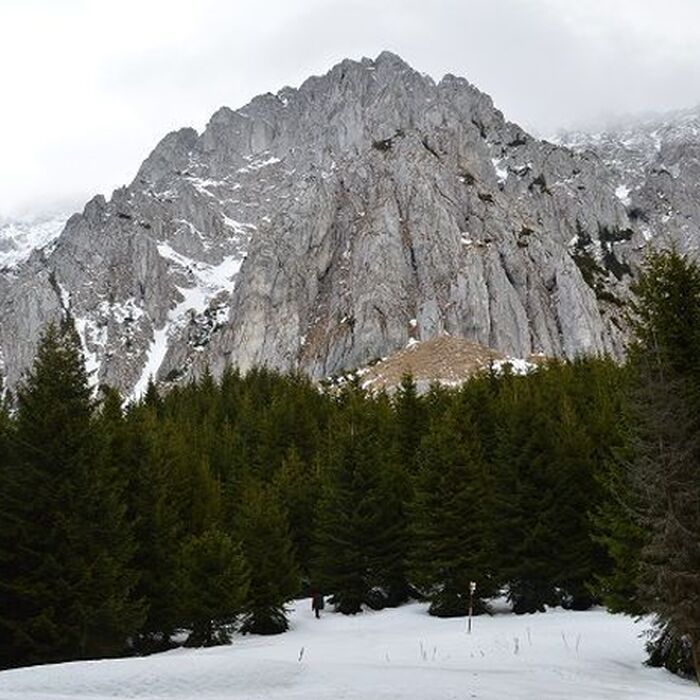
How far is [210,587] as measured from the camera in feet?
94.9

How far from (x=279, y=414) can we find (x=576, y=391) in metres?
21.4

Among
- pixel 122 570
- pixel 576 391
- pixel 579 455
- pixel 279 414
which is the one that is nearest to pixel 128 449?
pixel 122 570

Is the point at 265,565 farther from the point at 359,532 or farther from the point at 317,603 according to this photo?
the point at 359,532

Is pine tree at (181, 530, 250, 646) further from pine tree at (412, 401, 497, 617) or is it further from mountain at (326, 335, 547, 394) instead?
mountain at (326, 335, 547, 394)

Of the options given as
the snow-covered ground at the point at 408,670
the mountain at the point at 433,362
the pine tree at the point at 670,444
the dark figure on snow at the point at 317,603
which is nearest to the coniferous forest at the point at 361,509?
the pine tree at the point at 670,444

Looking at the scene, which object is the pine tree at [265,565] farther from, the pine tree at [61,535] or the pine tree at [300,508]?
the pine tree at [61,535]

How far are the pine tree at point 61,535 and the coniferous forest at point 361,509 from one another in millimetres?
59

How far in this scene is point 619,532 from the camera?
2309 cm

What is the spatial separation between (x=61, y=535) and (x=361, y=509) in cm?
1842

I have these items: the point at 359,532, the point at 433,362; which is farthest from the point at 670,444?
the point at 433,362

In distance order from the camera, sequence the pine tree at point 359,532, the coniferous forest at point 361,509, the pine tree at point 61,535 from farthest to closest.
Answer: the pine tree at point 359,532 < the pine tree at point 61,535 < the coniferous forest at point 361,509

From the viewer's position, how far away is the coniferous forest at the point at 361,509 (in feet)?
67.0

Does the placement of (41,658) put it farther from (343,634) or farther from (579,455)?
(579,455)

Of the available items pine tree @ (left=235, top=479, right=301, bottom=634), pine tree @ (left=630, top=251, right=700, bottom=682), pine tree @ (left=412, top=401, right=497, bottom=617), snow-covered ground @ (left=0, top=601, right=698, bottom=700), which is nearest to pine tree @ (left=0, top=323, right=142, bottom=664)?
snow-covered ground @ (left=0, top=601, right=698, bottom=700)
